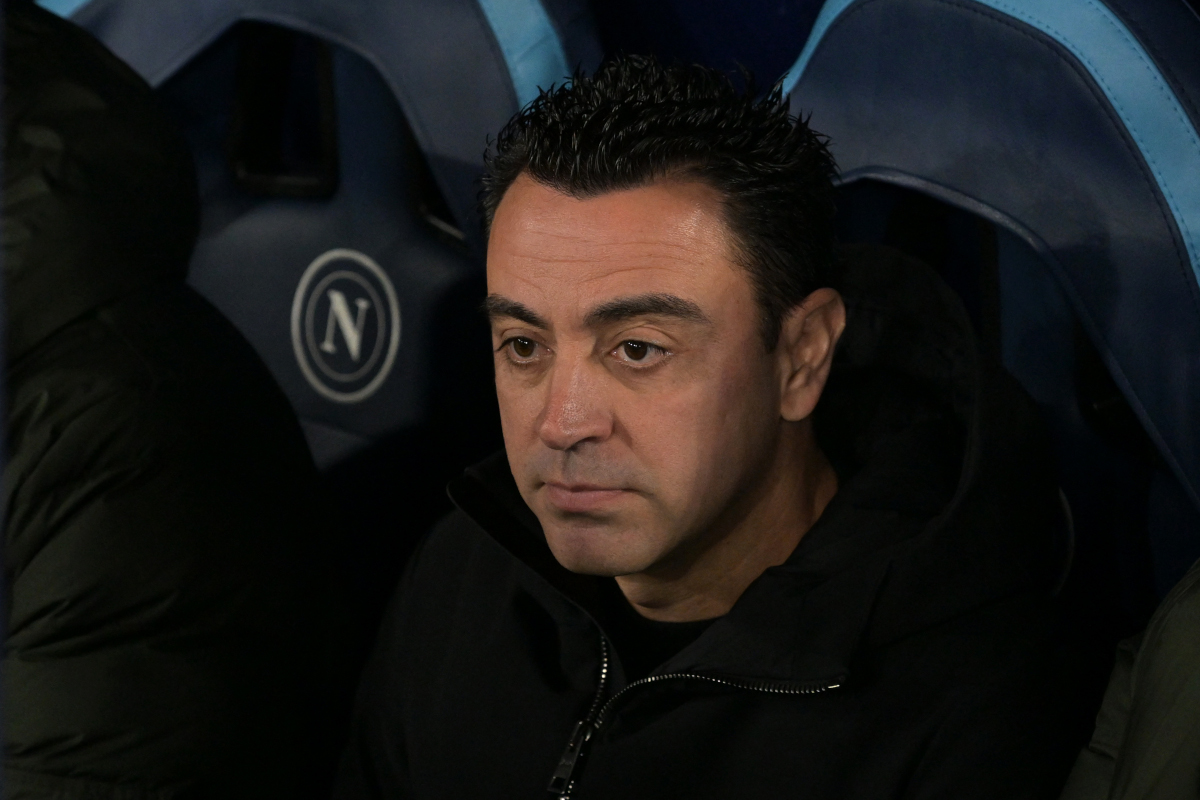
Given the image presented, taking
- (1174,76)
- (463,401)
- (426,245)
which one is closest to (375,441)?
(463,401)

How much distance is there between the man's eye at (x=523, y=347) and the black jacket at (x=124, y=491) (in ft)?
0.96

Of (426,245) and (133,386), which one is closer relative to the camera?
(133,386)

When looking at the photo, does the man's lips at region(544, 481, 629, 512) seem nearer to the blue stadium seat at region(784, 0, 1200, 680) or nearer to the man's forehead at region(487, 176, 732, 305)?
the man's forehead at region(487, 176, 732, 305)

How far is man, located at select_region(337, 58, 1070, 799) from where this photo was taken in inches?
32.1

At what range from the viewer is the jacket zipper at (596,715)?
2.71 feet

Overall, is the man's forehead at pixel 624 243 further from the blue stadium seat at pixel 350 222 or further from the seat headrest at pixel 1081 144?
the blue stadium seat at pixel 350 222

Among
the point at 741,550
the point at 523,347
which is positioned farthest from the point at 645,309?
the point at 741,550

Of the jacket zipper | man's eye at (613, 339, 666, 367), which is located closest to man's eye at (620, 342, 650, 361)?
man's eye at (613, 339, 666, 367)

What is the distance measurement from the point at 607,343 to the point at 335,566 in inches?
16.8

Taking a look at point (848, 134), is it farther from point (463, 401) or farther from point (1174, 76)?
point (463, 401)

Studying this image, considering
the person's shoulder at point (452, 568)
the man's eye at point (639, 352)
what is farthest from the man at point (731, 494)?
the person's shoulder at point (452, 568)

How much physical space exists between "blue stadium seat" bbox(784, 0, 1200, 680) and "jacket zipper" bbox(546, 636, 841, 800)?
1.06 feet

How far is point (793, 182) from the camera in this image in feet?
2.88

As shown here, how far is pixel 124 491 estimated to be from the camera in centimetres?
96
